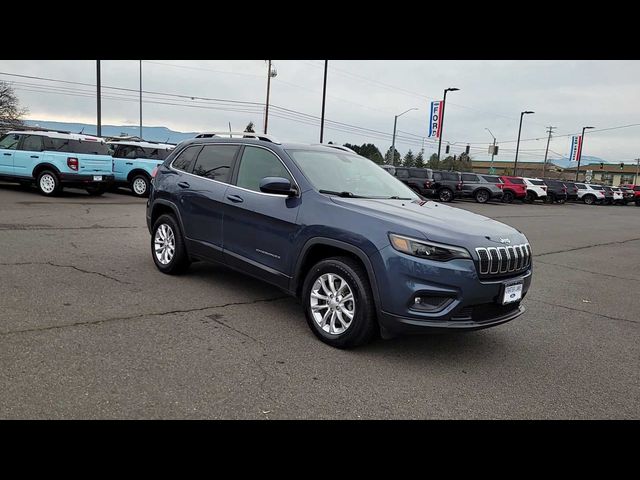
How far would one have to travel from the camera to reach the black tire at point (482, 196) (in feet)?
98.9

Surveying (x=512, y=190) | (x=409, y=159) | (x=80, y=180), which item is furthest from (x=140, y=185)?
(x=409, y=159)

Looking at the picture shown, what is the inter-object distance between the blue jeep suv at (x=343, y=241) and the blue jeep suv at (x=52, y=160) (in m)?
10.1

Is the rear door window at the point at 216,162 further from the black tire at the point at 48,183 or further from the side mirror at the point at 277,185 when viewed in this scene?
the black tire at the point at 48,183

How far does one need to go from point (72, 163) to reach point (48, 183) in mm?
1006

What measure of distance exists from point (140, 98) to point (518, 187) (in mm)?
34048

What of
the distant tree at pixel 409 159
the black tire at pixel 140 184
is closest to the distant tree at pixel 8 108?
the black tire at pixel 140 184

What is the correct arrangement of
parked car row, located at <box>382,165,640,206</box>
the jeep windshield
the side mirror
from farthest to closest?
parked car row, located at <box>382,165,640,206</box> < the jeep windshield < the side mirror

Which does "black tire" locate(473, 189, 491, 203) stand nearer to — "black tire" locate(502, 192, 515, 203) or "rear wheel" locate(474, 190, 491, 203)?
"rear wheel" locate(474, 190, 491, 203)

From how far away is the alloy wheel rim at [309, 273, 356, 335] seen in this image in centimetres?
420

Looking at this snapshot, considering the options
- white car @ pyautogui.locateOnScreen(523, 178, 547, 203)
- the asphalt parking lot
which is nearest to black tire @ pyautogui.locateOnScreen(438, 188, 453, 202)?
white car @ pyautogui.locateOnScreen(523, 178, 547, 203)

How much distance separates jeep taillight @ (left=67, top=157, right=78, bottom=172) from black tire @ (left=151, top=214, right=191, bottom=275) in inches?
384

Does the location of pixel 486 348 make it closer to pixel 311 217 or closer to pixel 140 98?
pixel 311 217

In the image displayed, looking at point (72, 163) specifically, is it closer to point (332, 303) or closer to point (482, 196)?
point (332, 303)
